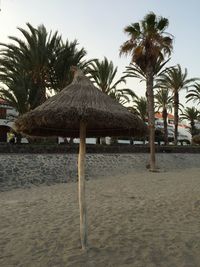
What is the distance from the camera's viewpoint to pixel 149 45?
24.8m

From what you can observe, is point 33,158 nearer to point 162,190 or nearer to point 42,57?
point 162,190

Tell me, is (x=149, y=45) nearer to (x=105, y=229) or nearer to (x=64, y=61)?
(x=64, y=61)

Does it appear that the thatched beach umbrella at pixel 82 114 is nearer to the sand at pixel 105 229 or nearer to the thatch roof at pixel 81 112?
the thatch roof at pixel 81 112

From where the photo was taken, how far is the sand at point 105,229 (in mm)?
6273

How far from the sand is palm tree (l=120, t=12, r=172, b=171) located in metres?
12.5

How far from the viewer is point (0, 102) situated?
38.3 meters

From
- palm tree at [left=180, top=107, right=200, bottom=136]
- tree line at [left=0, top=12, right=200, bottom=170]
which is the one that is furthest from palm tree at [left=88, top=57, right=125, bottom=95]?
palm tree at [left=180, top=107, right=200, bottom=136]

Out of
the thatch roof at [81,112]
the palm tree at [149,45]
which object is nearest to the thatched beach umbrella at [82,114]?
the thatch roof at [81,112]

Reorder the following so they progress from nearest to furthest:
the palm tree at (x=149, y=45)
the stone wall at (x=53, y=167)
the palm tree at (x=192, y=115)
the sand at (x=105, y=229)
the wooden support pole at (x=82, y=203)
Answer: the sand at (x=105, y=229), the wooden support pole at (x=82, y=203), the stone wall at (x=53, y=167), the palm tree at (x=149, y=45), the palm tree at (x=192, y=115)

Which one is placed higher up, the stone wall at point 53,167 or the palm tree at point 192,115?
the palm tree at point 192,115

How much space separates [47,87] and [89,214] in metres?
20.4

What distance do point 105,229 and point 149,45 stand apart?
18693 mm

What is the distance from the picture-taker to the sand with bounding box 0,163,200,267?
6.27m

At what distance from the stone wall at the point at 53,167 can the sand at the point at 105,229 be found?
1951 millimetres
